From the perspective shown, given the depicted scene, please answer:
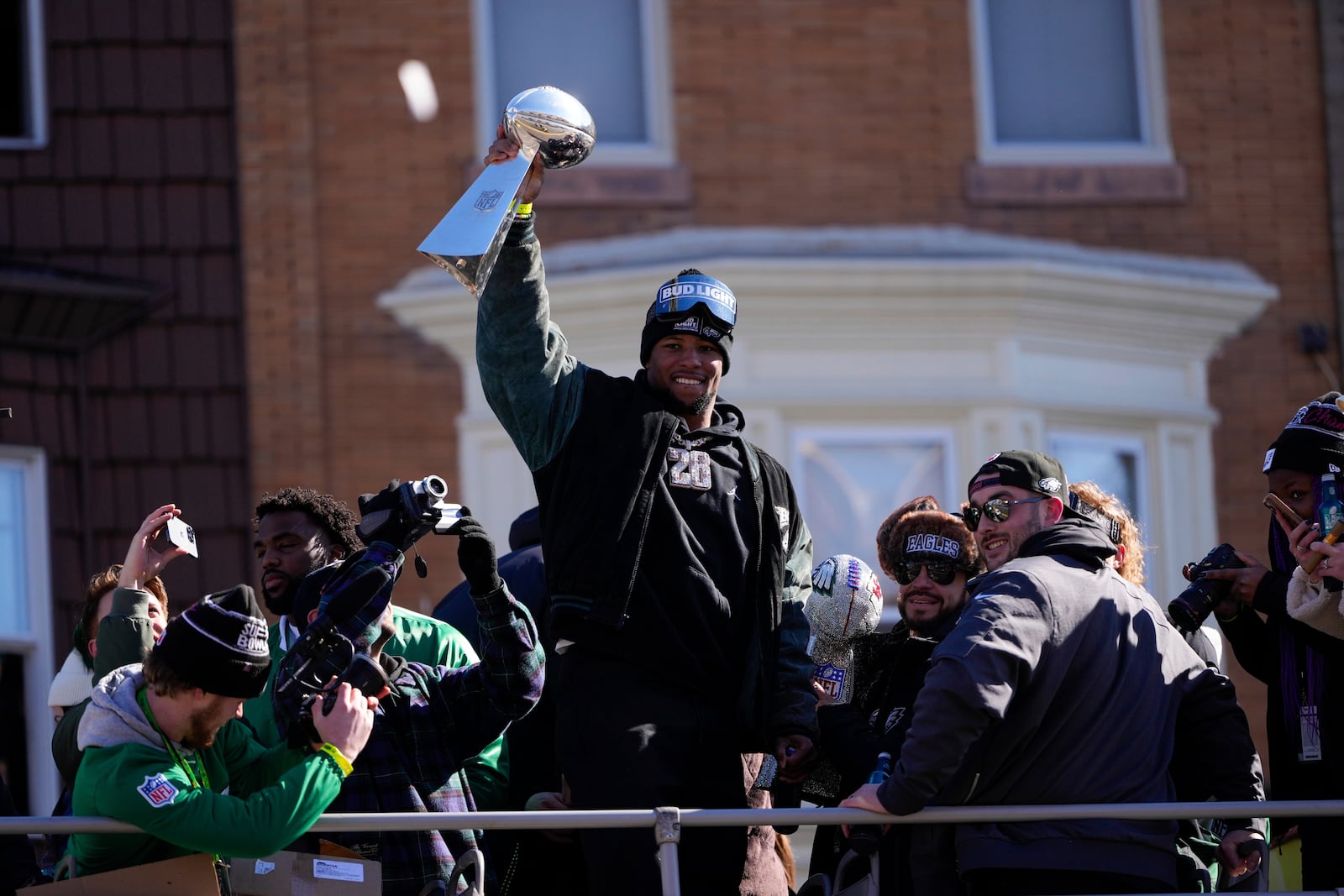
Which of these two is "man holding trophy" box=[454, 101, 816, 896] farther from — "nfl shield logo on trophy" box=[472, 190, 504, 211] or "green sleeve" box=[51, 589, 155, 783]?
"green sleeve" box=[51, 589, 155, 783]

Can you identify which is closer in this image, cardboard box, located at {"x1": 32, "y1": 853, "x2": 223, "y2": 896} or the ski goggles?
cardboard box, located at {"x1": 32, "y1": 853, "x2": 223, "y2": 896}

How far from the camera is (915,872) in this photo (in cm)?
485

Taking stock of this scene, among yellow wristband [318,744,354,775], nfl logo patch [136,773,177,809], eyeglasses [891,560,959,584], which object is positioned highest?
eyeglasses [891,560,959,584]

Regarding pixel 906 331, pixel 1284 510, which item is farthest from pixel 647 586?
pixel 906 331

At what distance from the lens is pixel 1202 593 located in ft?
17.6

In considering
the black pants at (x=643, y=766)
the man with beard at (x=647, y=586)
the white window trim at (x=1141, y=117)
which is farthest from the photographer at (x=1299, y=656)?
the white window trim at (x=1141, y=117)

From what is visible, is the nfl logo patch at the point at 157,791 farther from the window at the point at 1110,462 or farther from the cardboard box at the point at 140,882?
the window at the point at 1110,462

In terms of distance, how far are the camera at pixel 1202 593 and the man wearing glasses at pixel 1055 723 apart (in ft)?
1.43

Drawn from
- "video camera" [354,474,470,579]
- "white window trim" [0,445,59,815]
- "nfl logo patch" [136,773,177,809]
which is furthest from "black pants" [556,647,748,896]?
"white window trim" [0,445,59,815]

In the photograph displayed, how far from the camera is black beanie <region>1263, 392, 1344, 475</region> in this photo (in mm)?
5367

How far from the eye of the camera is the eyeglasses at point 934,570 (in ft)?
18.5

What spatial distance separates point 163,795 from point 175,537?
3.73 ft

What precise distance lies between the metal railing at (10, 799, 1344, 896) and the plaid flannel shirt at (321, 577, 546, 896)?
0.30 m

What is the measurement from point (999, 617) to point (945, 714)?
0.27m
